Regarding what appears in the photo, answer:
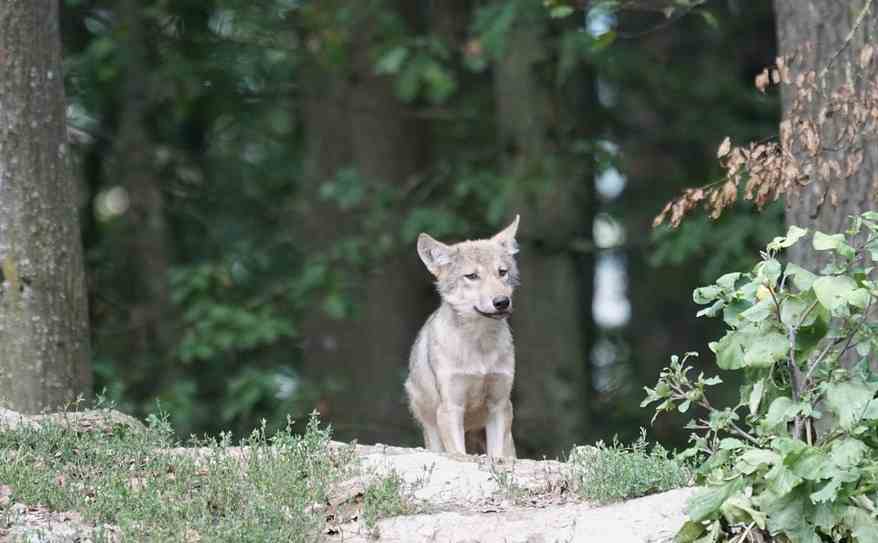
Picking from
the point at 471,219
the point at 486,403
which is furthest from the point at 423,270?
the point at 486,403

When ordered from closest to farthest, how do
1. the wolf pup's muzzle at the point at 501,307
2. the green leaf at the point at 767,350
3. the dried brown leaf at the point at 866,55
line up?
the green leaf at the point at 767,350, the dried brown leaf at the point at 866,55, the wolf pup's muzzle at the point at 501,307

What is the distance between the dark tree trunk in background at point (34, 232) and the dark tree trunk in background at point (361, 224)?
833 cm

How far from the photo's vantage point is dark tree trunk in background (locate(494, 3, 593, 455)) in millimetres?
15539

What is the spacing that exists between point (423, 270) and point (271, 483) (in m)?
11.3

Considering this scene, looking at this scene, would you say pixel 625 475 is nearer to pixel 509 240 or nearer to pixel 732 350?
pixel 732 350

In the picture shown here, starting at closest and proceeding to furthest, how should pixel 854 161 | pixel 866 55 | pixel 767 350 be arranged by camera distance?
pixel 767 350 < pixel 866 55 < pixel 854 161

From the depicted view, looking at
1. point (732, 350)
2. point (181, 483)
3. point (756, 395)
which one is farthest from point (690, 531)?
point (181, 483)

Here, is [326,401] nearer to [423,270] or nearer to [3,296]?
[423,270]

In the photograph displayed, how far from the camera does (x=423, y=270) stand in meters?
18.5

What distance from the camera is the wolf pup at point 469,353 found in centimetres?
1019

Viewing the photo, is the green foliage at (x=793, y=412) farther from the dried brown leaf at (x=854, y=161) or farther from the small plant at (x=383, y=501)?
the dried brown leaf at (x=854, y=161)

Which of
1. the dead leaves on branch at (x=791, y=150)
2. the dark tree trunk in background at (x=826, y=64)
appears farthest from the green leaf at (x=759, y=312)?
the dark tree trunk in background at (x=826, y=64)

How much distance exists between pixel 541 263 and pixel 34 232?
755 cm

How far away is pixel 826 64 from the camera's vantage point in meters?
9.65
